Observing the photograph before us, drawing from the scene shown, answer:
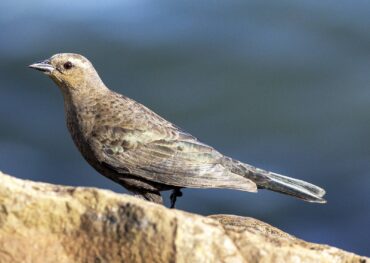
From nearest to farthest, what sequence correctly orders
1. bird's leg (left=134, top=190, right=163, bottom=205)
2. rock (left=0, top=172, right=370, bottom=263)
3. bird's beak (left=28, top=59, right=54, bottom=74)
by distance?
rock (left=0, top=172, right=370, bottom=263)
bird's beak (left=28, top=59, right=54, bottom=74)
bird's leg (left=134, top=190, right=163, bottom=205)

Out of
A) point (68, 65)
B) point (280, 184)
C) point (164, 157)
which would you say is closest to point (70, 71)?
Result: point (68, 65)

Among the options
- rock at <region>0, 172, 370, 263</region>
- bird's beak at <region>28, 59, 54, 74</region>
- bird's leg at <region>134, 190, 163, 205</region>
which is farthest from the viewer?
bird's leg at <region>134, 190, 163, 205</region>

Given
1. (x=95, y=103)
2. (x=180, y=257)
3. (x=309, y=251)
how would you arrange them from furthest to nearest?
(x=95, y=103) → (x=309, y=251) → (x=180, y=257)

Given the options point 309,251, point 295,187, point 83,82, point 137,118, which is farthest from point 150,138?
Answer: point 309,251

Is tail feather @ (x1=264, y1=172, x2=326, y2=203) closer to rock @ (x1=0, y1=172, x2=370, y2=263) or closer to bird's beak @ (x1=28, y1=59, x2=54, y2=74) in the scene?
bird's beak @ (x1=28, y1=59, x2=54, y2=74)

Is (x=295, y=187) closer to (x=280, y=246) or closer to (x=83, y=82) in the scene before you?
(x=83, y=82)

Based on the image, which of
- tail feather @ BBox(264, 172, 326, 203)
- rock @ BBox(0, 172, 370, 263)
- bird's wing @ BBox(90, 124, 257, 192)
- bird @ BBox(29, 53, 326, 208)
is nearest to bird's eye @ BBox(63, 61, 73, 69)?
bird @ BBox(29, 53, 326, 208)

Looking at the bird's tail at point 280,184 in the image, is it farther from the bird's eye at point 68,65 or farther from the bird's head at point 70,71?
the bird's eye at point 68,65
